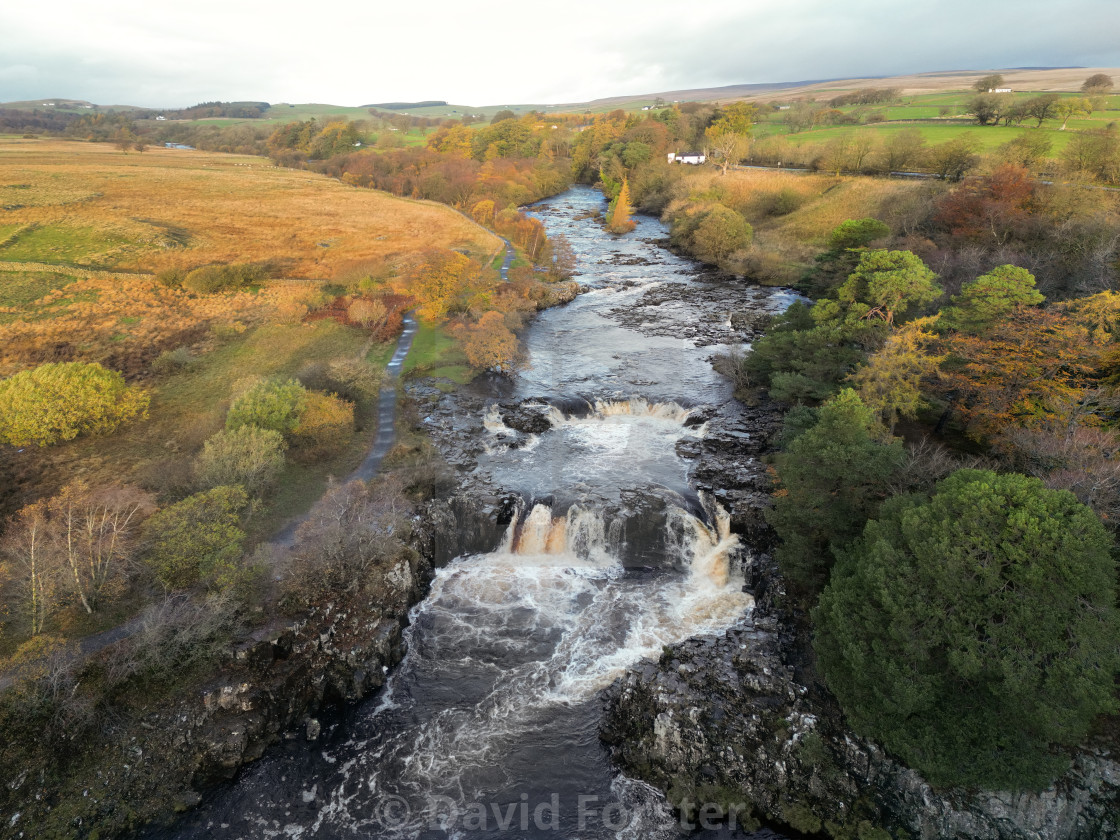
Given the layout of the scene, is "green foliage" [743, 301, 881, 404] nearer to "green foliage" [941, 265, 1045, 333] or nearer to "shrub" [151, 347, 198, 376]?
"green foliage" [941, 265, 1045, 333]

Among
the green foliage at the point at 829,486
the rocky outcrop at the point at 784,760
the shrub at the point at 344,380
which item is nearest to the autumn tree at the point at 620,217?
the shrub at the point at 344,380

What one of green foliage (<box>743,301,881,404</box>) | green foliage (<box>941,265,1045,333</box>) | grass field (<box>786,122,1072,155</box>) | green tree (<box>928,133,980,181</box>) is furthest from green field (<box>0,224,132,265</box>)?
grass field (<box>786,122,1072,155</box>)

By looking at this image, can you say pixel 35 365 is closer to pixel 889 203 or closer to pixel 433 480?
pixel 433 480

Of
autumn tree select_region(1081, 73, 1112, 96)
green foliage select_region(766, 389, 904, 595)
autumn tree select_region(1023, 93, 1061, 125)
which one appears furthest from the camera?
autumn tree select_region(1081, 73, 1112, 96)

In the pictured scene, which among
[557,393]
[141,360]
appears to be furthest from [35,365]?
[557,393]

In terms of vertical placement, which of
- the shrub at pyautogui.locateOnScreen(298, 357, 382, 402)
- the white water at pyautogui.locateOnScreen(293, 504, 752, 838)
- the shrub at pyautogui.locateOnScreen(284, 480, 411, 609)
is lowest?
the white water at pyautogui.locateOnScreen(293, 504, 752, 838)

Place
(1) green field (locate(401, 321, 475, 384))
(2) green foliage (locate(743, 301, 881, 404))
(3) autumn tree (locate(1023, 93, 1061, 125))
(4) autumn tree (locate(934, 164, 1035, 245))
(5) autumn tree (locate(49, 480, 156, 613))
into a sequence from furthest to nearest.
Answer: (3) autumn tree (locate(1023, 93, 1061, 125)) → (1) green field (locate(401, 321, 475, 384)) → (4) autumn tree (locate(934, 164, 1035, 245)) → (2) green foliage (locate(743, 301, 881, 404)) → (5) autumn tree (locate(49, 480, 156, 613))

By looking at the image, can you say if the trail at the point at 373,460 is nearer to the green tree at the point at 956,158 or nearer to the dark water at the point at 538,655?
the dark water at the point at 538,655
